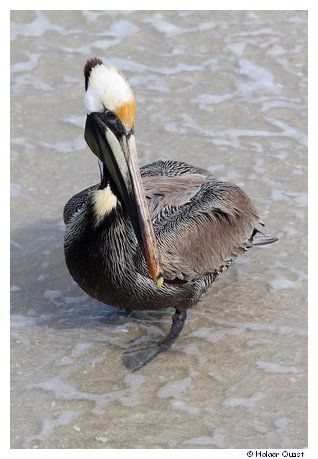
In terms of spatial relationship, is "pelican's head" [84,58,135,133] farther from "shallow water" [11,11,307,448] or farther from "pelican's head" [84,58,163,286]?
"shallow water" [11,11,307,448]

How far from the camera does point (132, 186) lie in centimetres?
517

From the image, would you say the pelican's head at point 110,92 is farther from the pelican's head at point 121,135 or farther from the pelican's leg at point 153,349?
the pelican's leg at point 153,349

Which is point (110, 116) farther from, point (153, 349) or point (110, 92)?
point (153, 349)

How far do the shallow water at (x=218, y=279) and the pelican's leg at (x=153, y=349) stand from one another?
0.06 meters

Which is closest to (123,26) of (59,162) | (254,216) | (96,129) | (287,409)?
(59,162)

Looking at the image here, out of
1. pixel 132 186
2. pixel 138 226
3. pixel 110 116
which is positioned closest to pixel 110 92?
pixel 110 116

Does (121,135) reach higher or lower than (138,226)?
higher

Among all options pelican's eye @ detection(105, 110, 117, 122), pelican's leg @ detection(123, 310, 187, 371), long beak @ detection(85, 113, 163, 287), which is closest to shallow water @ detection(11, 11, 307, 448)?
pelican's leg @ detection(123, 310, 187, 371)

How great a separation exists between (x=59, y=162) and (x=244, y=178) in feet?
5.24

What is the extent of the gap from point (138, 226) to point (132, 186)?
0.75 ft

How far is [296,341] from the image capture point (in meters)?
5.99

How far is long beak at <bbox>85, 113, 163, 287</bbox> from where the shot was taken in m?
5.14

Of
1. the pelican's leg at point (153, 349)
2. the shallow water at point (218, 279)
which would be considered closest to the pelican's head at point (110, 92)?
the pelican's leg at point (153, 349)

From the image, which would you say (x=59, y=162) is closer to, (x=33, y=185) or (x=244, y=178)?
(x=33, y=185)
